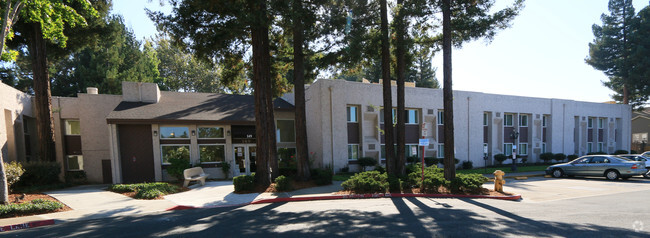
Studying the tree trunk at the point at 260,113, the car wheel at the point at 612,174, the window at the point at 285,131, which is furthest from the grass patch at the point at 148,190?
the car wheel at the point at 612,174

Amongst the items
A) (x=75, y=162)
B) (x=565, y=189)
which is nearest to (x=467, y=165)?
(x=565, y=189)

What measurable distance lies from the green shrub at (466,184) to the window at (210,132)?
13.4 metres

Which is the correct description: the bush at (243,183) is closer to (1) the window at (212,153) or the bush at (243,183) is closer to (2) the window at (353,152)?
(1) the window at (212,153)

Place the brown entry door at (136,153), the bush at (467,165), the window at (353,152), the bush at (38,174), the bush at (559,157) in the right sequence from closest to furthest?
the bush at (38,174)
the brown entry door at (136,153)
the window at (353,152)
the bush at (467,165)
the bush at (559,157)

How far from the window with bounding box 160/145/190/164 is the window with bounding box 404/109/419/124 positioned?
15.2 metres

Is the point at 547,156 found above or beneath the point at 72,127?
beneath

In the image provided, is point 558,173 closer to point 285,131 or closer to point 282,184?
point 282,184

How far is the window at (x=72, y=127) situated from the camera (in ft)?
61.6

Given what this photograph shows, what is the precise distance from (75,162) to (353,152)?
1791cm

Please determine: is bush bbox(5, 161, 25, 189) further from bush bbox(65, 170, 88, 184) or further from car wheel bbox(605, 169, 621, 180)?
car wheel bbox(605, 169, 621, 180)

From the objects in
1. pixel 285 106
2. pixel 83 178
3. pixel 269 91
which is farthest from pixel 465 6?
pixel 83 178

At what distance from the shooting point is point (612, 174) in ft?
54.3

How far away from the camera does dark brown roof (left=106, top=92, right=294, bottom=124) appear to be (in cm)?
1617

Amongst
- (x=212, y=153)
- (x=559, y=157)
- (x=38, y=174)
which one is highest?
(x=212, y=153)
